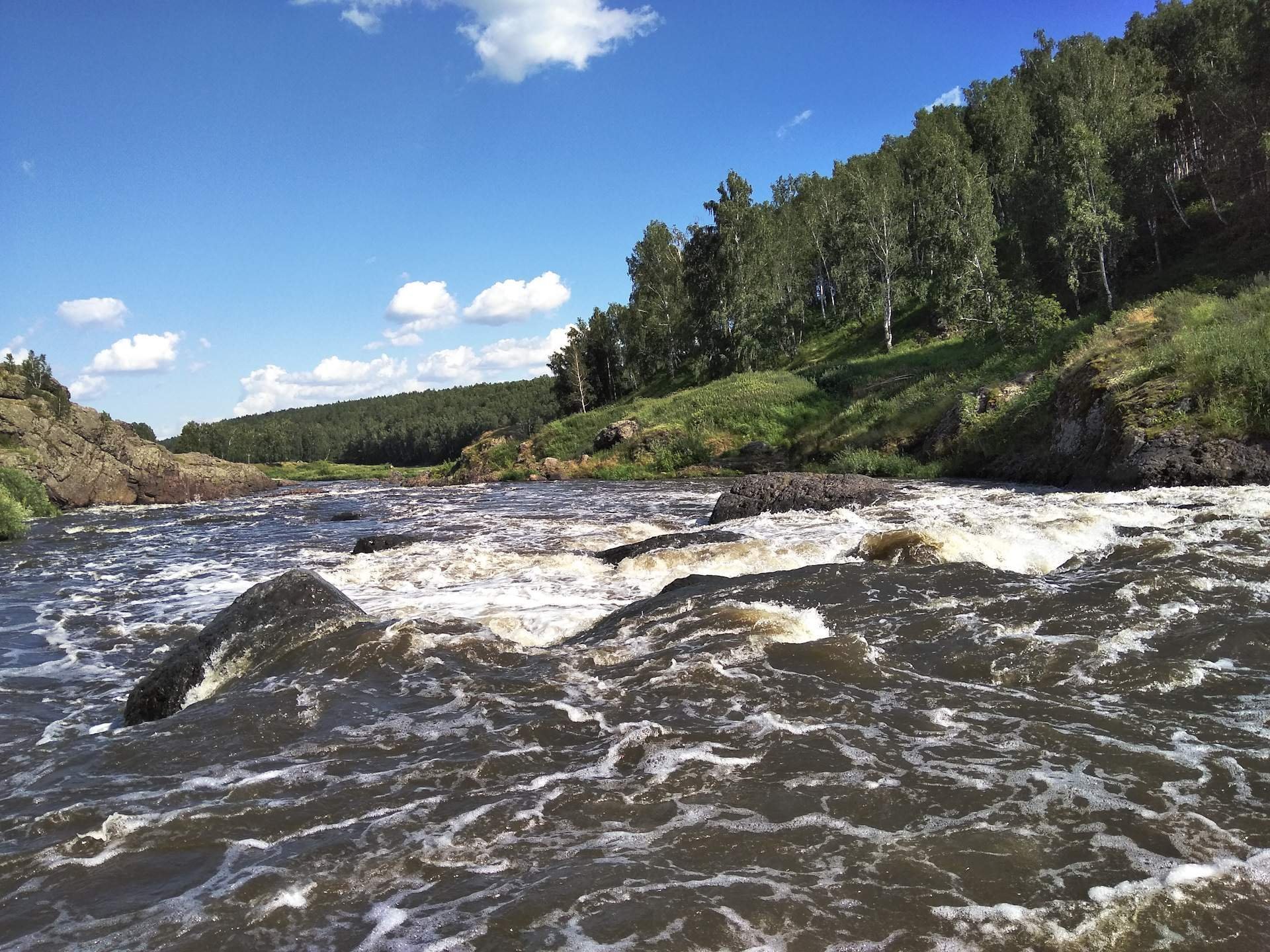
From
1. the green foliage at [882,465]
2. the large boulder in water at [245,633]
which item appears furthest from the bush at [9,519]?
the green foliage at [882,465]

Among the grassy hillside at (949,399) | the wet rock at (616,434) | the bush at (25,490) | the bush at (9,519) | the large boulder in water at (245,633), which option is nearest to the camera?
Answer: the large boulder in water at (245,633)

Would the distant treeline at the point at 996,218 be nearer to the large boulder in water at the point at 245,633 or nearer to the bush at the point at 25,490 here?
the large boulder in water at the point at 245,633

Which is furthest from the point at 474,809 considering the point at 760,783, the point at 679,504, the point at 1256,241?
the point at 1256,241

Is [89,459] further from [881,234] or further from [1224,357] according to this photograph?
[1224,357]

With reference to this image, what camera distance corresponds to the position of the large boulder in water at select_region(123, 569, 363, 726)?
7434mm

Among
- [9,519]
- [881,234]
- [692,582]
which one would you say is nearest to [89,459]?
[9,519]

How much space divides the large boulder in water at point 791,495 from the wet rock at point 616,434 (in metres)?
25.5

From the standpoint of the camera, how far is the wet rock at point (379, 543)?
16547 mm

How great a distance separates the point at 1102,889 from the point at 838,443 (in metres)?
32.4

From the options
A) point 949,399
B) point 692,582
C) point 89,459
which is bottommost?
point 692,582

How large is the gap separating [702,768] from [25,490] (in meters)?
35.8

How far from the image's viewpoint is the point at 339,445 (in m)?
176

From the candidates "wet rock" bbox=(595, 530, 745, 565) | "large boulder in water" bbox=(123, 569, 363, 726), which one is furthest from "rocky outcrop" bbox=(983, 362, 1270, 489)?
"large boulder in water" bbox=(123, 569, 363, 726)

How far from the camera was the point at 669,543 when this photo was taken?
44.2ft
